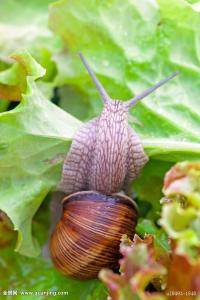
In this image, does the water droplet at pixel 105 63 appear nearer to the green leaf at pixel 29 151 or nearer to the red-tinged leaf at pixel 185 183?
the green leaf at pixel 29 151

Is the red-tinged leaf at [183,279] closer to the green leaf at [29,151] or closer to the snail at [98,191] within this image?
the snail at [98,191]

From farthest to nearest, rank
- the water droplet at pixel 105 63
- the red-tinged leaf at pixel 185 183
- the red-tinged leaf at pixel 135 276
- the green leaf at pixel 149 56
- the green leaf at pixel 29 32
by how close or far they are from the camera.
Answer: the green leaf at pixel 29 32 < the water droplet at pixel 105 63 < the green leaf at pixel 149 56 < the red-tinged leaf at pixel 185 183 < the red-tinged leaf at pixel 135 276

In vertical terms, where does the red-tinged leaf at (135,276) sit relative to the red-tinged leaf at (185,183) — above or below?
below

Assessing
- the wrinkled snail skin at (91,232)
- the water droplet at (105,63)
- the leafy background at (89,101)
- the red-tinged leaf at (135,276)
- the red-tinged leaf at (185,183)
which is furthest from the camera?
the water droplet at (105,63)

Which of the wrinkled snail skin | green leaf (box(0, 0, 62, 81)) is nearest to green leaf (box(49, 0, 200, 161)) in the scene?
green leaf (box(0, 0, 62, 81))

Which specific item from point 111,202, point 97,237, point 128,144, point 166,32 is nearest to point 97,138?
point 128,144

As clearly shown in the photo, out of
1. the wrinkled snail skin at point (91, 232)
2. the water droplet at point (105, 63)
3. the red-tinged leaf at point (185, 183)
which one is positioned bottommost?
the wrinkled snail skin at point (91, 232)

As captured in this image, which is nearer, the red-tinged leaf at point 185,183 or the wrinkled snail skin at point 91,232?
the red-tinged leaf at point 185,183

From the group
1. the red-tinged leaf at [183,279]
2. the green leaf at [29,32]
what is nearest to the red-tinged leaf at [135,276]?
the red-tinged leaf at [183,279]
